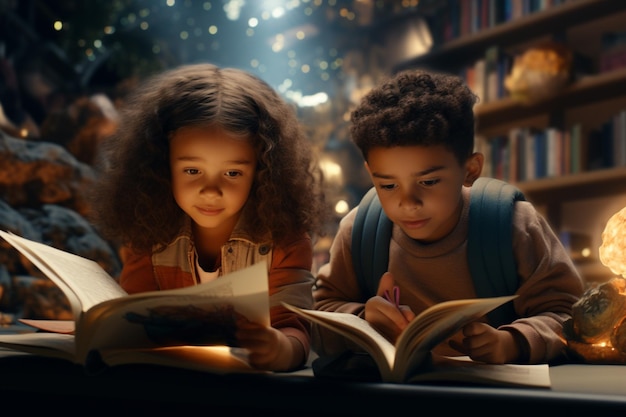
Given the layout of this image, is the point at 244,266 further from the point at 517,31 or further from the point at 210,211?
the point at 517,31

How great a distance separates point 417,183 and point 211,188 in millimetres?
314

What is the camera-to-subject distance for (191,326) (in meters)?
0.84

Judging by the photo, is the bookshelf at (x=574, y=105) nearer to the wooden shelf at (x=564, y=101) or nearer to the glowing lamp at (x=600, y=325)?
the wooden shelf at (x=564, y=101)

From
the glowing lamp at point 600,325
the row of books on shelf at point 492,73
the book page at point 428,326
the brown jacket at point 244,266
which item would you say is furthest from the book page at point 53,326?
the row of books on shelf at point 492,73

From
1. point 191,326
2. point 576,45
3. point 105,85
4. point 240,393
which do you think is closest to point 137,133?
point 191,326

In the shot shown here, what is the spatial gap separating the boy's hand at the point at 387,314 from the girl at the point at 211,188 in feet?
0.43

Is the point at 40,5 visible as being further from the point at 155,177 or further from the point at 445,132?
the point at 445,132

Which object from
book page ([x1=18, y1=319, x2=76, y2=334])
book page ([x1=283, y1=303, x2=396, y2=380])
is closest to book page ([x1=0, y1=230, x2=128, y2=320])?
book page ([x1=18, y1=319, x2=76, y2=334])

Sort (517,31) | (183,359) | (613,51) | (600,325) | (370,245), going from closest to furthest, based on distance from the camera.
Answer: (183,359) → (600,325) → (370,245) → (613,51) → (517,31)

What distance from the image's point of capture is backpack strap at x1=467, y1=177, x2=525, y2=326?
1135 mm

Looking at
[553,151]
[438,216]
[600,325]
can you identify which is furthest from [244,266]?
[553,151]

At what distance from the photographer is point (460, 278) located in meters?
1.18

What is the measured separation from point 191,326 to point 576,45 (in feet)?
9.28

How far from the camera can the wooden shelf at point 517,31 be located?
2.97m
